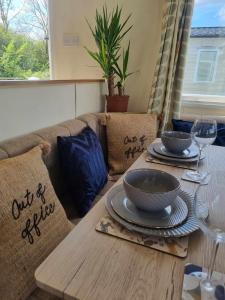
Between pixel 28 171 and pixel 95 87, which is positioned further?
pixel 95 87

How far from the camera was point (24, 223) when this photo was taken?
76 centimetres

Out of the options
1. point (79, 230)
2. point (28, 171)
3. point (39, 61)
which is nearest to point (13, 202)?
point (28, 171)

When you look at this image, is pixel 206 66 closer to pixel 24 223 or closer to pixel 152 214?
pixel 152 214

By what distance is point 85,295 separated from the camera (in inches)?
17.3

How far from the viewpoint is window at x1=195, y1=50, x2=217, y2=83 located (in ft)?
6.87

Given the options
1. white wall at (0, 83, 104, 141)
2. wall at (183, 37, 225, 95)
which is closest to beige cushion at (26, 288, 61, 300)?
white wall at (0, 83, 104, 141)

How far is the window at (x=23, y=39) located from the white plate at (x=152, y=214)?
230 centimetres

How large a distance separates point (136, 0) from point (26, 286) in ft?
7.55

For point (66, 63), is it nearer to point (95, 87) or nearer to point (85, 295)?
point (95, 87)

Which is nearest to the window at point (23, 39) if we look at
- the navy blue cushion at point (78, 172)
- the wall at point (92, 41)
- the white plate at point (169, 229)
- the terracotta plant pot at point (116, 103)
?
the wall at point (92, 41)

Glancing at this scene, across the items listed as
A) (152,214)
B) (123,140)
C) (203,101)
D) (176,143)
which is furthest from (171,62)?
(152,214)

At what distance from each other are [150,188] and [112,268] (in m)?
0.32

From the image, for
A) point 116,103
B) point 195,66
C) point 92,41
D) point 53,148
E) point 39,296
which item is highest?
point 92,41

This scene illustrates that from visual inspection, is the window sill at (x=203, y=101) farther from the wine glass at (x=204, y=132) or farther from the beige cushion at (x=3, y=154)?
the beige cushion at (x=3, y=154)
